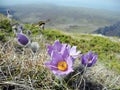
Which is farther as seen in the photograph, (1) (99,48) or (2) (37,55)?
(1) (99,48)

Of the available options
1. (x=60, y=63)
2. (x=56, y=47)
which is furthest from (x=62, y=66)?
(x=56, y=47)

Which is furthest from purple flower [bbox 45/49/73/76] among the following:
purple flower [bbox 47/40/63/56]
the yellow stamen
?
purple flower [bbox 47/40/63/56]

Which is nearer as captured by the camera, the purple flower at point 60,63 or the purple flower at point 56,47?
the purple flower at point 60,63

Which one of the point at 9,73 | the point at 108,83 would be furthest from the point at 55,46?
the point at 108,83

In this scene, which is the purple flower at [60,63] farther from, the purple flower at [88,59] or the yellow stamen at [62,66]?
the purple flower at [88,59]

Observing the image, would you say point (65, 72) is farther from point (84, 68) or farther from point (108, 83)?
point (108, 83)

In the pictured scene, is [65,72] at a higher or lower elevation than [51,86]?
higher

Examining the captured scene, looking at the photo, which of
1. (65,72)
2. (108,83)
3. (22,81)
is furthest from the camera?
(108,83)

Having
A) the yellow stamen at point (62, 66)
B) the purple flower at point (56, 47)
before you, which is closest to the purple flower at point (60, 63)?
the yellow stamen at point (62, 66)
